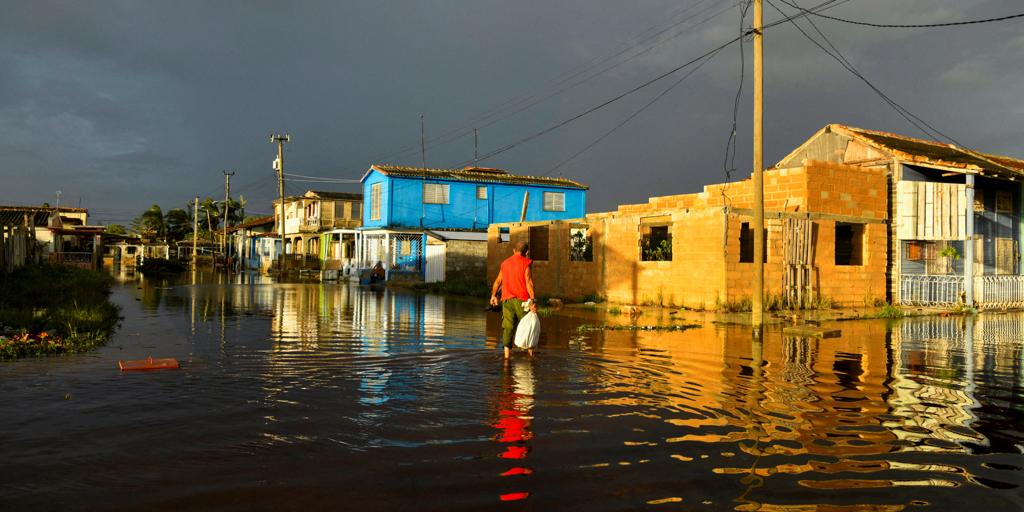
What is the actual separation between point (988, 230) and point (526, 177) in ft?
87.6

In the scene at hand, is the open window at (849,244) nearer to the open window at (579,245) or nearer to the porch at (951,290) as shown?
the porch at (951,290)

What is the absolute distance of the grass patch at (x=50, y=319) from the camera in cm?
1023

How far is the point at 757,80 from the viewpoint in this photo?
15102mm

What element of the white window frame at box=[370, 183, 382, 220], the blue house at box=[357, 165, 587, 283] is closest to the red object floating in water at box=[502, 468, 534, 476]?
the blue house at box=[357, 165, 587, 283]

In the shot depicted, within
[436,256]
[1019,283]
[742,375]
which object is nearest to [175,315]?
[742,375]

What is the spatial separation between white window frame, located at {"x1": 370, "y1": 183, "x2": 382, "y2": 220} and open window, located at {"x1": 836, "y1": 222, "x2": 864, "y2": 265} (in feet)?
90.8

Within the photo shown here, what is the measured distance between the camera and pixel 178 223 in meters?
86.9

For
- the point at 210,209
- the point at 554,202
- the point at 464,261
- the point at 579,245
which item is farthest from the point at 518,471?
the point at 210,209

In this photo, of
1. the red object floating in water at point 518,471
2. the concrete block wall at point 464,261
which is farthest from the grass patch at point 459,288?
the red object floating in water at point 518,471

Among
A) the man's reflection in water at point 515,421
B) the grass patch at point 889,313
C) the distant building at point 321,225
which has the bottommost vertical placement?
the man's reflection in water at point 515,421

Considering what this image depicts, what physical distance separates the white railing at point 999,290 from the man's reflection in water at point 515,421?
61.9 feet

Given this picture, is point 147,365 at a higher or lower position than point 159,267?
lower

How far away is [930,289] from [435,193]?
91.5ft

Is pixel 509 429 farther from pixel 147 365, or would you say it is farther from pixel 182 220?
pixel 182 220
